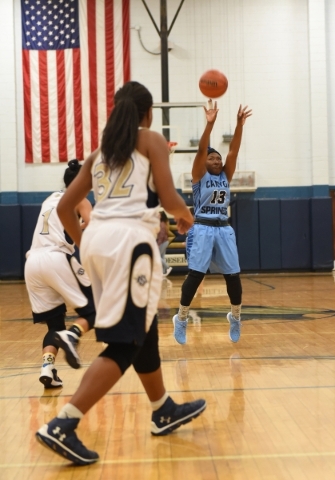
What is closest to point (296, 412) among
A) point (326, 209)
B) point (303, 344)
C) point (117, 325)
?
point (117, 325)

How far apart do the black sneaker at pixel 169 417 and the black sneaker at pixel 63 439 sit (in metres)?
0.54

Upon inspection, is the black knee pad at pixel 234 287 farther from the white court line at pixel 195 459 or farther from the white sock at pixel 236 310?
the white court line at pixel 195 459

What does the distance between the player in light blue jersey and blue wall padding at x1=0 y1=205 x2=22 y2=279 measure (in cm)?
1092

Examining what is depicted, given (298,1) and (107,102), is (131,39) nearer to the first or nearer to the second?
(107,102)

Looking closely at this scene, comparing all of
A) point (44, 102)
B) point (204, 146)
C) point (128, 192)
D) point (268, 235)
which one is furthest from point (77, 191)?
point (44, 102)

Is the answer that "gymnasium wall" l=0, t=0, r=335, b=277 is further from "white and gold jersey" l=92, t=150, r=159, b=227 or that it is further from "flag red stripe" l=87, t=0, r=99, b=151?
"white and gold jersey" l=92, t=150, r=159, b=227

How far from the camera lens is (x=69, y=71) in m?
16.7

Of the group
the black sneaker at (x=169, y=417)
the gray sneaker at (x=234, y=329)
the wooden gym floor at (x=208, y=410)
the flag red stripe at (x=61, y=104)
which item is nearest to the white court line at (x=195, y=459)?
the wooden gym floor at (x=208, y=410)

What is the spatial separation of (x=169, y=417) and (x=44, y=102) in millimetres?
14182

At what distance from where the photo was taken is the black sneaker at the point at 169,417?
11.5 feet

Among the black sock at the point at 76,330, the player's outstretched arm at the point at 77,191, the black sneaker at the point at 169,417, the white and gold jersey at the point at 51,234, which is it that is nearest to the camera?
the player's outstretched arm at the point at 77,191

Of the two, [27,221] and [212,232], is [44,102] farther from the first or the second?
[212,232]

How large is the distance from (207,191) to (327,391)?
7.97ft

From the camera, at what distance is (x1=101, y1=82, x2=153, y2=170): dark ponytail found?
3162mm
